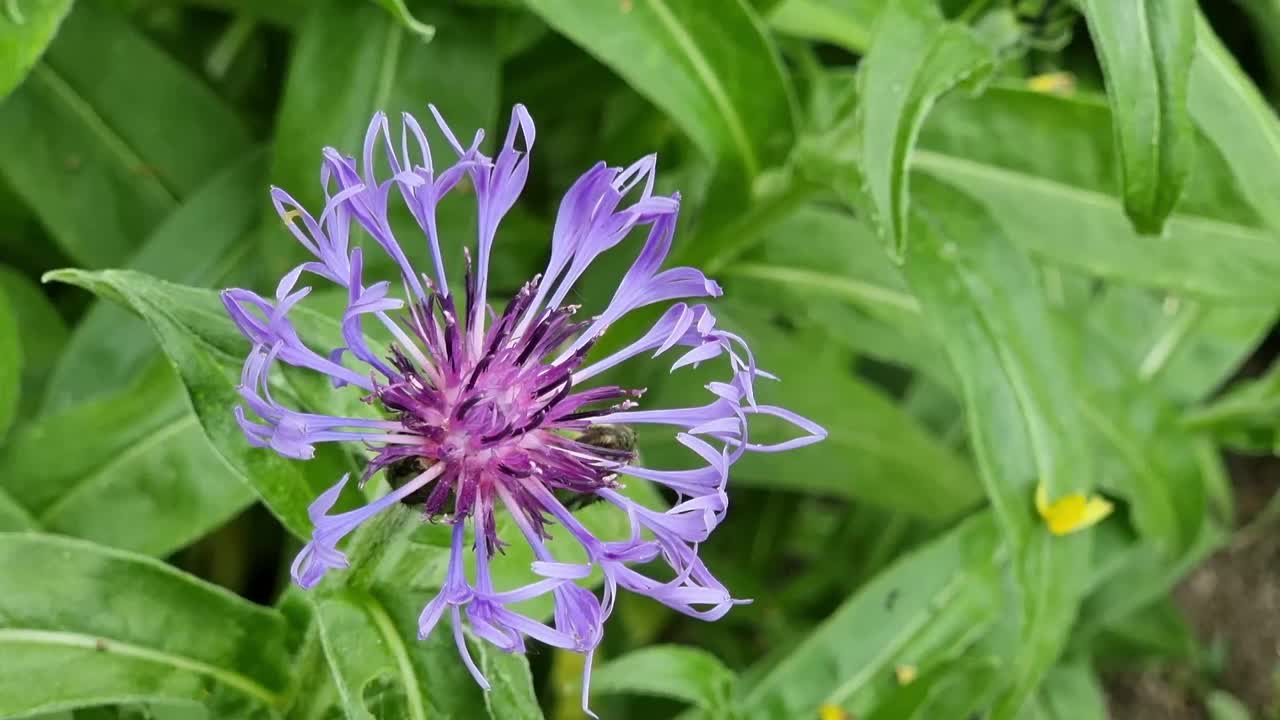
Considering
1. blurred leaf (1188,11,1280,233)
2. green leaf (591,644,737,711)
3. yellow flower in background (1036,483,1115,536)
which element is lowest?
yellow flower in background (1036,483,1115,536)

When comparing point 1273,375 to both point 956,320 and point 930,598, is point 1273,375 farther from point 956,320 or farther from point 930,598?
point 956,320

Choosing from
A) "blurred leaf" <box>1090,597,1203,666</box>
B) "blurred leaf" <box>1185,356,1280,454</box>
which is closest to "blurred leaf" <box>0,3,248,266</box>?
"blurred leaf" <box>1185,356,1280,454</box>

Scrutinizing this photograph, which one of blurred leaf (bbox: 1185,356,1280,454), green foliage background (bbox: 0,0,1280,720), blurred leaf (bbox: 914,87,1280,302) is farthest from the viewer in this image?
blurred leaf (bbox: 1185,356,1280,454)

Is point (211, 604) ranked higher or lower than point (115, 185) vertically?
lower

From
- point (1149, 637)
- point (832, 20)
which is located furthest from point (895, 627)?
point (1149, 637)

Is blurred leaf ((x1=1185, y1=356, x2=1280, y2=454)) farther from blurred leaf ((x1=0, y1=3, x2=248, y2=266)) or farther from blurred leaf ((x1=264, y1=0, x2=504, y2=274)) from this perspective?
blurred leaf ((x1=0, y1=3, x2=248, y2=266))

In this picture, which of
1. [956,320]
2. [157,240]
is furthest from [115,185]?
[956,320]
